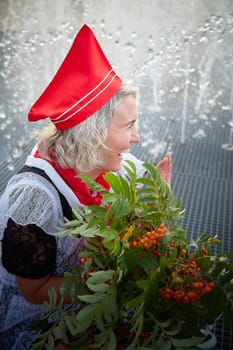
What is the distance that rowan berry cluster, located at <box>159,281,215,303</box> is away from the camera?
772 mm

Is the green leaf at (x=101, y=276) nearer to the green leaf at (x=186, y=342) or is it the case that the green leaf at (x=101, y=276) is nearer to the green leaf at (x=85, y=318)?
the green leaf at (x=85, y=318)

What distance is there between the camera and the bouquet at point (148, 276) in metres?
0.78

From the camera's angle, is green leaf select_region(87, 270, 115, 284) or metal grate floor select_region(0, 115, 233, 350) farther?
metal grate floor select_region(0, 115, 233, 350)

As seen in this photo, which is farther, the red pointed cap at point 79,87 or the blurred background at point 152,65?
the blurred background at point 152,65

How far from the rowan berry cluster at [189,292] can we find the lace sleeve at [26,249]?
1.58 ft

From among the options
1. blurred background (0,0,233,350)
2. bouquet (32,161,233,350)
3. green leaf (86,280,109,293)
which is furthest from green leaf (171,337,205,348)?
blurred background (0,0,233,350)

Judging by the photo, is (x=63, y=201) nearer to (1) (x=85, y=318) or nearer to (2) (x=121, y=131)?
(2) (x=121, y=131)

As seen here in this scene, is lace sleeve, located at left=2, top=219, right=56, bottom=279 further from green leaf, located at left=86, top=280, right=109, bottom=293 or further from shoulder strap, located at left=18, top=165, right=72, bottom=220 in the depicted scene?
green leaf, located at left=86, top=280, right=109, bottom=293

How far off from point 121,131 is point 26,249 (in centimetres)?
45

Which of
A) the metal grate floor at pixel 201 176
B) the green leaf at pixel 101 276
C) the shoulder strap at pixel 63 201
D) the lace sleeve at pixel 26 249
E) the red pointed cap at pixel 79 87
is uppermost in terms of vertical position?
the red pointed cap at pixel 79 87

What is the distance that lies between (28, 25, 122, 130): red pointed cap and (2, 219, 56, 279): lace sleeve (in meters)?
0.33

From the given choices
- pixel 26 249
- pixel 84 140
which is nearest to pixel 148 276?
pixel 26 249

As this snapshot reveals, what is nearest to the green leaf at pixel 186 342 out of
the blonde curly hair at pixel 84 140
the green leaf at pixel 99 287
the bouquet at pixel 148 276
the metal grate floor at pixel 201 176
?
the bouquet at pixel 148 276

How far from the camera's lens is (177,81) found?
475 centimetres
